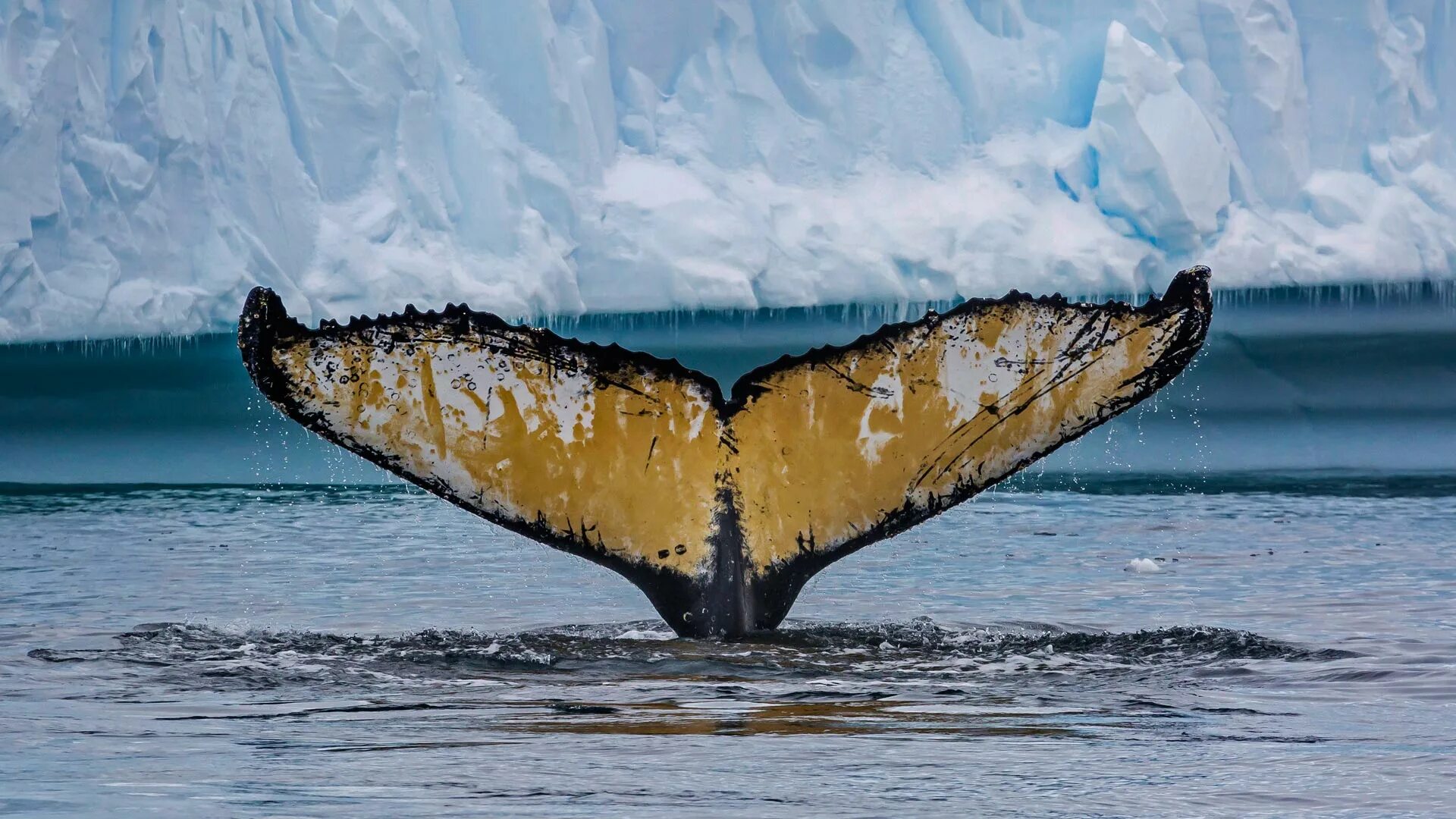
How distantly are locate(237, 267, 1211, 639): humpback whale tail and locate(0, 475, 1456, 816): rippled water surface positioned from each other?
442 millimetres

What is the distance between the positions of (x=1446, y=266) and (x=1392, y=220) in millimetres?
1273

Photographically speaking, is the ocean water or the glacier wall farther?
the glacier wall

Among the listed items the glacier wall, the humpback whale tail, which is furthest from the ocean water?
the glacier wall

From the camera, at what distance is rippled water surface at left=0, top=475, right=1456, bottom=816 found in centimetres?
304

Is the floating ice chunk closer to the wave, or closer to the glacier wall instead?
the wave

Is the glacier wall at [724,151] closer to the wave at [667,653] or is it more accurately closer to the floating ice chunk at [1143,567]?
the floating ice chunk at [1143,567]

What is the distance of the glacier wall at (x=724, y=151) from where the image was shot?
1916 cm

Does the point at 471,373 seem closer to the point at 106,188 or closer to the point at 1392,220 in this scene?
the point at 106,188

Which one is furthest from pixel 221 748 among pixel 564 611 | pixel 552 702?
pixel 564 611

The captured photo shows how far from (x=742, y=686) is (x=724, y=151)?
19.9 meters

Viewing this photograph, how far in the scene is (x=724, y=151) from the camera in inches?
938

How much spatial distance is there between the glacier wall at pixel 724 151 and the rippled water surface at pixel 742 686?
10.9 m

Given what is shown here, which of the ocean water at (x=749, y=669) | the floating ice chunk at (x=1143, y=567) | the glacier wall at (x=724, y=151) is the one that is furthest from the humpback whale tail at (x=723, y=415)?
the glacier wall at (x=724, y=151)

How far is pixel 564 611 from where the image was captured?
21.6 feet
